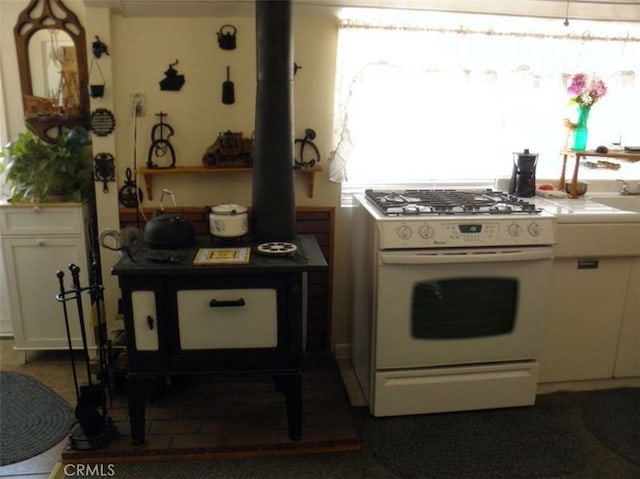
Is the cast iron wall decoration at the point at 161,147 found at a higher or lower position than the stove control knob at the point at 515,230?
higher

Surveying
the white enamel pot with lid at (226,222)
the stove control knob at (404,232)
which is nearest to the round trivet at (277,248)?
the white enamel pot with lid at (226,222)

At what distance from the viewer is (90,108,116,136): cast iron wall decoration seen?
2506 millimetres

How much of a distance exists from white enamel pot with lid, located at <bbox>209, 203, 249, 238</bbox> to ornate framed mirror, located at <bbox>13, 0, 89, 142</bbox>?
1.18 meters

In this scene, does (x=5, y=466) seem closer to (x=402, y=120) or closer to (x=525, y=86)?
(x=402, y=120)

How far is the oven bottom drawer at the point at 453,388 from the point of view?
2.30 meters

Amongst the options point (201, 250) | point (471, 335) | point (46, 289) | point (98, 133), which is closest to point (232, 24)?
point (98, 133)

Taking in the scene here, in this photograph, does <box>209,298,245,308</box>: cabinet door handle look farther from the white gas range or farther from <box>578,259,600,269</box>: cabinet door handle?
<box>578,259,600,269</box>: cabinet door handle

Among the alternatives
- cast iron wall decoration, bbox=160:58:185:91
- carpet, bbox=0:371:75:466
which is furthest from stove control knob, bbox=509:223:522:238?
carpet, bbox=0:371:75:466

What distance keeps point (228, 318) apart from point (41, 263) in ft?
4.24

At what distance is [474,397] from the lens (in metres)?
2.38

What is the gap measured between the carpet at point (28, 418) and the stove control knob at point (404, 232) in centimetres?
161

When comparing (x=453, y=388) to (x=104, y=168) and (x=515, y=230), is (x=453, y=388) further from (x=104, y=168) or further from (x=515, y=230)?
(x=104, y=168)

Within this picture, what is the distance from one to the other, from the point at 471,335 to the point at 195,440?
1.21 meters

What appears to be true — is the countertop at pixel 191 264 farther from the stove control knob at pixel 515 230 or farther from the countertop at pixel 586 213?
the countertop at pixel 586 213
